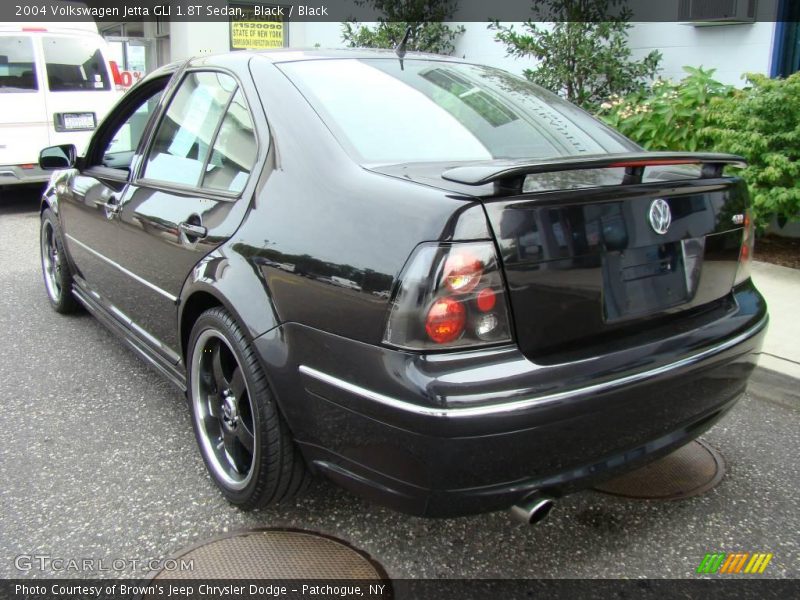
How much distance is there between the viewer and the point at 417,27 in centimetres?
1077

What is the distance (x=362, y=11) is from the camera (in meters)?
12.8

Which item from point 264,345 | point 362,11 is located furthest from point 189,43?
point 264,345

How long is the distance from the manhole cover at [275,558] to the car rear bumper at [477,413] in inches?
14.4

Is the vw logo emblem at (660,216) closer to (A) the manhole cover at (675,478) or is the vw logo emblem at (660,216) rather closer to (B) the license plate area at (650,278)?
(B) the license plate area at (650,278)

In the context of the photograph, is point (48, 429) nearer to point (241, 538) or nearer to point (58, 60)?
point (241, 538)

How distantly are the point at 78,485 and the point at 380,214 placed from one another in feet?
5.75

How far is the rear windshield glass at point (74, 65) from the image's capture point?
9.53 m

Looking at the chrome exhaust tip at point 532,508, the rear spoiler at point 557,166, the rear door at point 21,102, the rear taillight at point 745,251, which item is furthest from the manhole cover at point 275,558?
the rear door at point 21,102

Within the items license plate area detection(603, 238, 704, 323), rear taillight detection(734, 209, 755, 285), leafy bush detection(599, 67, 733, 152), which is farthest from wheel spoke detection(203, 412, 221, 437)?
leafy bush detection(599, 67, 733, 152)

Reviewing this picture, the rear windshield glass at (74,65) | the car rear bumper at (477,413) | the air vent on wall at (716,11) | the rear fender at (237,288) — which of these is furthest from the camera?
the rear windshield glass at (74,65)

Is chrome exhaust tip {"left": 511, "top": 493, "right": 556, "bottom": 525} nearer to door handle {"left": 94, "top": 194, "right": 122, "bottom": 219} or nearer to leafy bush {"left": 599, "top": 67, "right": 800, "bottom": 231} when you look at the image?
door handle {"left": 94, "top": 194, "right": 122, "bottom": 219}

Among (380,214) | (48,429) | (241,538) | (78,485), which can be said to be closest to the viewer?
(380,214)

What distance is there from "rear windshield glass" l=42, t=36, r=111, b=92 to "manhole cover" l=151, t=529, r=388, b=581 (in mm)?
8768

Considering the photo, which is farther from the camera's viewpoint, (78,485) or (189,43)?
(189,43)
